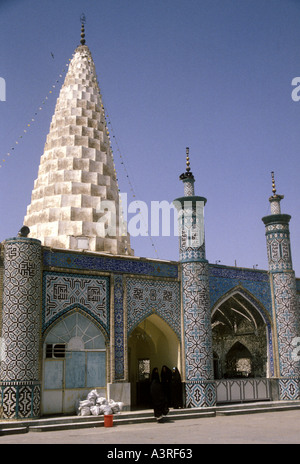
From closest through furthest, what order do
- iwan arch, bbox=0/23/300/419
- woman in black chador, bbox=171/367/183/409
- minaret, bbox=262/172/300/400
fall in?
1. iwan arch, bbox=0/23/300/419
2. woman in black chador, bbox=171/367/183/409
3. minaret, bbox=262/172/300/400

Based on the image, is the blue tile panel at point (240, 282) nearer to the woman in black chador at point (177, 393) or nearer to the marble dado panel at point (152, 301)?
the marble dado panel at point (152, 301)

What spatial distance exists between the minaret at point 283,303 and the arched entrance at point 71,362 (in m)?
5.62

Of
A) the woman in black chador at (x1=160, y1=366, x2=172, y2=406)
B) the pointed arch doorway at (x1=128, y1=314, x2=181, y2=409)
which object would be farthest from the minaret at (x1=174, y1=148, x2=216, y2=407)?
the pointed arch doorway at (x1=128, y1=314, x2=181, y2=409)

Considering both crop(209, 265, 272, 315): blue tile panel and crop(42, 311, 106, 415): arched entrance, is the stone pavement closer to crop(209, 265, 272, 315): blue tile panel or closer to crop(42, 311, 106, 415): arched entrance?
crop(42, 311, 106, 415): arched entrance

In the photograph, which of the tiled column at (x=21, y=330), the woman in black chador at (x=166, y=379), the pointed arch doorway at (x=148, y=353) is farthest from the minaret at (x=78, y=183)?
the woman in black chador at (x=166, y=379)

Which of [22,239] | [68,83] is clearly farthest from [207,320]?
[68,83]

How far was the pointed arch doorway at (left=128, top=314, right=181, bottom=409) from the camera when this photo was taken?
1399cm

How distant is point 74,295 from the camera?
482 inches

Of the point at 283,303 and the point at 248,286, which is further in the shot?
the point at 283,303

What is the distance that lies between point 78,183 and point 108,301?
439 cm

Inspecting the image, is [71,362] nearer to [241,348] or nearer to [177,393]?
[177,393]

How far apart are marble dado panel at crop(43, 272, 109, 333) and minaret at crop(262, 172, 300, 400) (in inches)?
219

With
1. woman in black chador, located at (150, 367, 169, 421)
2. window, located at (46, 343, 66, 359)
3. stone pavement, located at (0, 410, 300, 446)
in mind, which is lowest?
stone pavement, located at (0, 410, 300, 446)

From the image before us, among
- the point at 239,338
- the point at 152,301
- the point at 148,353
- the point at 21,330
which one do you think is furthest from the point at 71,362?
the point at 239,338
